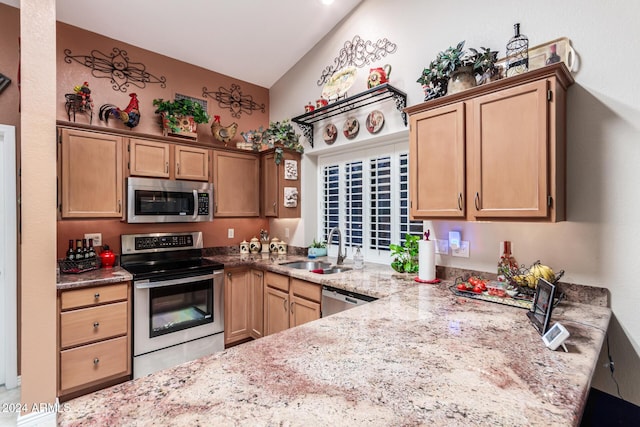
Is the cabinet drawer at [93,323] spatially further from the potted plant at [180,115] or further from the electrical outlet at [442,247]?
the electrical outlet at [442,247]

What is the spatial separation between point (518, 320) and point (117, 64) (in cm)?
379

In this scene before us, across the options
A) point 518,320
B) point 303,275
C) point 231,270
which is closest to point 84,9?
point 231,270

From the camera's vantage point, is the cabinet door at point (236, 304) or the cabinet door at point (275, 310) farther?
the cabinet door at point (236, 304)

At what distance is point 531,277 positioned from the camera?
170cm

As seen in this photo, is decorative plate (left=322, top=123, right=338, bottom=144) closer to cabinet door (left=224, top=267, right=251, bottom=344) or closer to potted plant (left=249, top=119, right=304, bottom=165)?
potted plant (left=249, top=119, right=304, bottom=165)

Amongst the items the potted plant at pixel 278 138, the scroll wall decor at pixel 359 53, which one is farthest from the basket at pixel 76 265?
the scroll wall decor at pixel 359 53

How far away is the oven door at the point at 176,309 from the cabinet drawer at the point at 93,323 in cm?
10

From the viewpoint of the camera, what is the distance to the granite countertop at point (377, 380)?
0.75 meters

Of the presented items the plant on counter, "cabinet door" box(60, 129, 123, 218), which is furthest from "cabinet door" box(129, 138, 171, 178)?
the plant on counter

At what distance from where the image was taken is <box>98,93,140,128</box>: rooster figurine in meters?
2.82

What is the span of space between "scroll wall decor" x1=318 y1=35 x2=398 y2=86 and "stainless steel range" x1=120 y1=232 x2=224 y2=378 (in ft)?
7.59

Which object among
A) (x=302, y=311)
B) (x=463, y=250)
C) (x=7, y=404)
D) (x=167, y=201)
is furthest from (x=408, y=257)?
(x=7, y=404)

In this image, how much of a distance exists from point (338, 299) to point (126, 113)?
101 inches

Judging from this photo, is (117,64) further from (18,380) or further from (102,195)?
(18,380)
